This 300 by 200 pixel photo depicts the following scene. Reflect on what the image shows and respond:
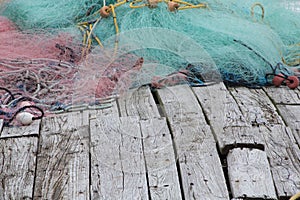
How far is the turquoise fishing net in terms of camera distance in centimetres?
365

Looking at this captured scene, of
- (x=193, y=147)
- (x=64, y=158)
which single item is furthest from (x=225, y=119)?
(x=64, y=158)

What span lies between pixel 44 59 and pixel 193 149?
1.43 meters

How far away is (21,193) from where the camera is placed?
2.67 meters

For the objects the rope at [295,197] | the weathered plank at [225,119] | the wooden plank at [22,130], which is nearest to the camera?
the rope at [295,197]

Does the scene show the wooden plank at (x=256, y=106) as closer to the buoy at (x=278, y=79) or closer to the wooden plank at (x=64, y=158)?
the buoy at (x=278, y=79)

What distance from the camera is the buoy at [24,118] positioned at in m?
3.24

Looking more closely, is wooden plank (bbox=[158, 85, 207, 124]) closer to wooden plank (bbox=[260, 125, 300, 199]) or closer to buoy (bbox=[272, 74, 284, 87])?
wooden plank (bbox=[260, 125, 300, 199])

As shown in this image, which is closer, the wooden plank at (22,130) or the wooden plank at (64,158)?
the wooden plank at (64,158)

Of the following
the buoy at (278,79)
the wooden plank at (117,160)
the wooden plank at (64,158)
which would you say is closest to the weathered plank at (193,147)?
the wooden plank at (117,160)

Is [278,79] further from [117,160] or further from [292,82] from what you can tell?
[117,160]

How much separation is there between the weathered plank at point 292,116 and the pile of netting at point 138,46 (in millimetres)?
317

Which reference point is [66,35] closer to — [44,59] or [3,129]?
[44,59]

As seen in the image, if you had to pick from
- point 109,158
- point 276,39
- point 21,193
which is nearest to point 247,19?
point 276,39

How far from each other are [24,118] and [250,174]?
128cm
